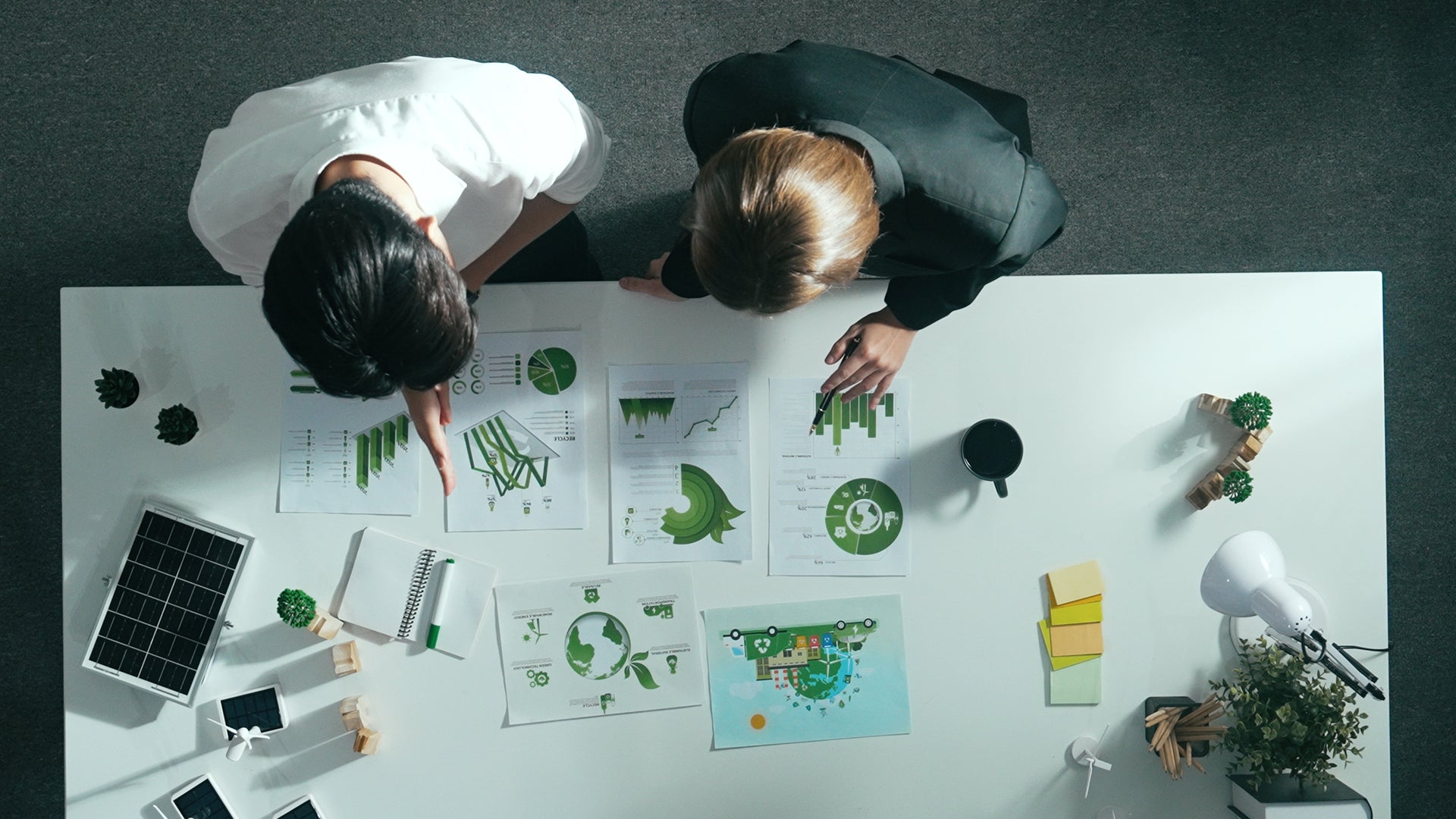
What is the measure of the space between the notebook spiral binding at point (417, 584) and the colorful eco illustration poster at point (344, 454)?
65 millimetres

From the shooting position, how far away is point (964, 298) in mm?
1043

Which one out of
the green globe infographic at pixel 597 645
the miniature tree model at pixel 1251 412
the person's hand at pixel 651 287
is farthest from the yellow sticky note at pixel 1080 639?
the person's hand at pixel 651 287

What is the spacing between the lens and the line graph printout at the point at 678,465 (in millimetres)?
1153

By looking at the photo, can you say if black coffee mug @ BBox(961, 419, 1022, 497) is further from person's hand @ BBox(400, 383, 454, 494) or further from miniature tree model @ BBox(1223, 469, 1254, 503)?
person's hand @ BBox(400, 383, 454, 494)

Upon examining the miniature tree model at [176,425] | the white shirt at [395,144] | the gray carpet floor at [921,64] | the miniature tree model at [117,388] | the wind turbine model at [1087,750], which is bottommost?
the wind turbine model at [1087,750]

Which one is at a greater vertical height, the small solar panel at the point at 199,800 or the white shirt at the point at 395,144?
the white shirt at the point at 395,144

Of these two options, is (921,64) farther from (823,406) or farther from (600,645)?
(600,645)

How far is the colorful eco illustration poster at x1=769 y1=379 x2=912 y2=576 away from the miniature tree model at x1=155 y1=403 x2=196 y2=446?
2.46ft

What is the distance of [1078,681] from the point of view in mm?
1178

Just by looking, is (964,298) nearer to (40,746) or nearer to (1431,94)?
(1431,94)

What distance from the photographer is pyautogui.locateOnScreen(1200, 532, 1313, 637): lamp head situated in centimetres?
101

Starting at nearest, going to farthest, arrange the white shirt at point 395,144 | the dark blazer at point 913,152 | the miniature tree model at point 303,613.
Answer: the white shirt at point 395,144 → the dark blazer at point 913,152 → the miniature tree model at point 303,613

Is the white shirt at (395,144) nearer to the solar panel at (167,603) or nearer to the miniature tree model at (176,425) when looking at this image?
the miniature tree model at (176,425)

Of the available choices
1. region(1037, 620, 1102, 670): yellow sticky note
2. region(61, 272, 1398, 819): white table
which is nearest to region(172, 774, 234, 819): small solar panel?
region(61, 272, 1398, 819): white table
